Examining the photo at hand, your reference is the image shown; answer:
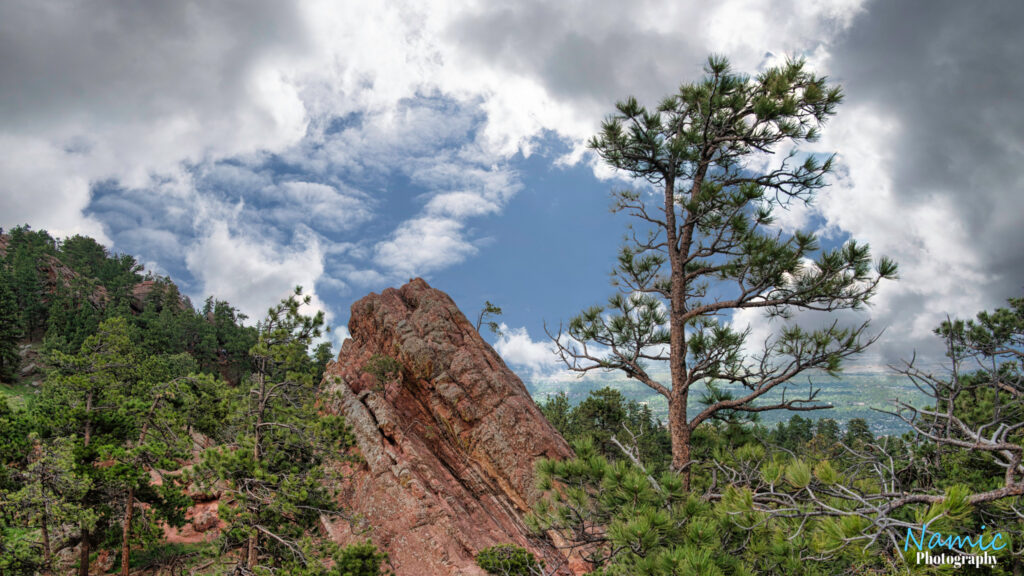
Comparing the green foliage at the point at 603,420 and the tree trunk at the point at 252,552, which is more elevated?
the green foliage at the point at 603,420

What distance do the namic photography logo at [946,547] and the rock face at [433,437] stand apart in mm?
14582

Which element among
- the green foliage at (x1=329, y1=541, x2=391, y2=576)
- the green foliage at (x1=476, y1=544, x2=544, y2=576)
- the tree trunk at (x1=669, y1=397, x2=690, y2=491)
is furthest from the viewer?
the green foliage at (x1=476, y1=544, x2=544, y2=576)

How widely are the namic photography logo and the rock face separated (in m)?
14.6

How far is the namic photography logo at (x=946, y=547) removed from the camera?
8.87ft

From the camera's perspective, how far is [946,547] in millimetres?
3037

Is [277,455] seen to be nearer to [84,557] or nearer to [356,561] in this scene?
[356,561]

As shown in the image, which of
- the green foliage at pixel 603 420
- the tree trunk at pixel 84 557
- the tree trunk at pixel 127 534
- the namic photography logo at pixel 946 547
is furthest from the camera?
the green foliage at pixel 603 420

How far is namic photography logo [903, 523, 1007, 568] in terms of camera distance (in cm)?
270

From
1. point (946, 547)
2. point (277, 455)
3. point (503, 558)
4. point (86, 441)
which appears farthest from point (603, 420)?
point (946, 547)

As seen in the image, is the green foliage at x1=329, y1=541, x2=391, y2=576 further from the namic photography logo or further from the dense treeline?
the namic photography logo

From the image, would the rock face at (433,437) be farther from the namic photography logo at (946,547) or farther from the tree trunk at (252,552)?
the namic photography logo at (946,547)

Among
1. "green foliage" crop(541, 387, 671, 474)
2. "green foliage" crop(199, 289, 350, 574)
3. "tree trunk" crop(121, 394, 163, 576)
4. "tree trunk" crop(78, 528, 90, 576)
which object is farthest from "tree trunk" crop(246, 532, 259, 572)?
"green foliage" crop(541, 387, 671, 474)

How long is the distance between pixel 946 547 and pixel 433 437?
21311 millimetres

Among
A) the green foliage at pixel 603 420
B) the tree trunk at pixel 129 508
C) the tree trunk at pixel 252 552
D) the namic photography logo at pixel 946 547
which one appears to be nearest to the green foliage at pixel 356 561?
the tree trunk at pixel 252 552
